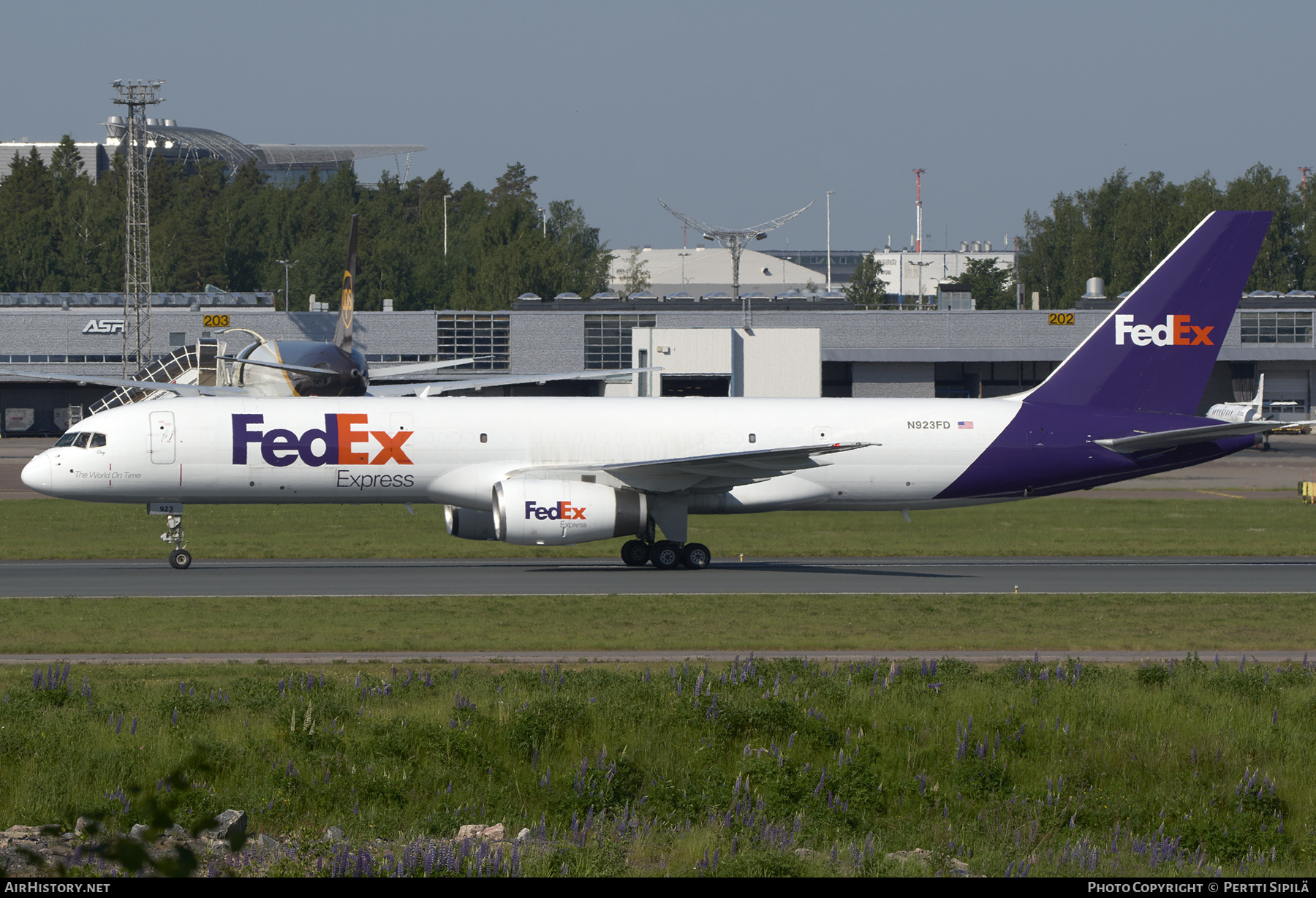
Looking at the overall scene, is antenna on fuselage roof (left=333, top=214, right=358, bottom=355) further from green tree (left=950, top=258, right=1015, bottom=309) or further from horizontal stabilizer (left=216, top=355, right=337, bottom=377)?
green tree (left=950, top=258, right=1015, bottom=309)

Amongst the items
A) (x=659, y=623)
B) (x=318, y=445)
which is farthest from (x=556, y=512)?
(x=659, y=623)

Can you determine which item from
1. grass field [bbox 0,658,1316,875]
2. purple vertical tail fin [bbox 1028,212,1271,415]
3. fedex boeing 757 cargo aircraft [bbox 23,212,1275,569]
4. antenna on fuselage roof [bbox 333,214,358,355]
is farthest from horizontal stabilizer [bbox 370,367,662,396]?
grass field [bbox 0,658,1316,875]

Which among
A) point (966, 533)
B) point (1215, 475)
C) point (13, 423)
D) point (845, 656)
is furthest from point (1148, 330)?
point (13, 423)

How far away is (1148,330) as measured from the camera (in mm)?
38312

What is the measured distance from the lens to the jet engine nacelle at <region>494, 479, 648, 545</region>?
3353cm

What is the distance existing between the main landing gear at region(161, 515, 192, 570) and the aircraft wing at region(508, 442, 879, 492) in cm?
872

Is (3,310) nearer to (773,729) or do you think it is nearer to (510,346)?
(510,346)

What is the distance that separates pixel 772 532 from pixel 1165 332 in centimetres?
1437

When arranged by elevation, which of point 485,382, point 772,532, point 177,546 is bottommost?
point 772,532

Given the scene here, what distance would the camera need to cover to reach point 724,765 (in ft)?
Answer: 48.2

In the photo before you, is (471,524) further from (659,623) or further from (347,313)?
(347,313)

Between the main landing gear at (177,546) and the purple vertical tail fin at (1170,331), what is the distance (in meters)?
23.7

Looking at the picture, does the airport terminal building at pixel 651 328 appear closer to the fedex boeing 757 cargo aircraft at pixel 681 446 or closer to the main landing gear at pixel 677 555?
the fedex boeing 757 cargo aircraft at pixel 681 446

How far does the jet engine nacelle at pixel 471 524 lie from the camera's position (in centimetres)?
3625
